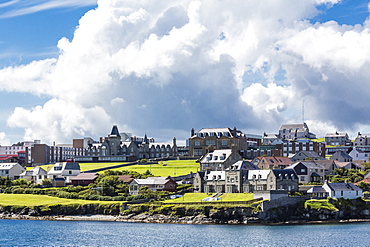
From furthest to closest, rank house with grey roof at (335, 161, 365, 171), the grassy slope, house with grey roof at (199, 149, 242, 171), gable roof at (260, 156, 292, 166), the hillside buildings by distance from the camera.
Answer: the hillside buildings
the grassy slope
house with grey roof at (335, 161, 365, 171)
gable roof at (260, 156, 292, 166)
house with grey roof at (199, 149, 242, 171)

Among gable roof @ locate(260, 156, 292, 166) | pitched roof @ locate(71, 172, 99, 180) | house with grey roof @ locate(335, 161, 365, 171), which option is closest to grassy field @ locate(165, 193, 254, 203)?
gable roof @ locate(260, 156, 292, 166)

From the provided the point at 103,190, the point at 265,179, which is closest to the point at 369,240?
the point at 265,179

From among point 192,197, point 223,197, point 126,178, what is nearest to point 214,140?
point 126,178

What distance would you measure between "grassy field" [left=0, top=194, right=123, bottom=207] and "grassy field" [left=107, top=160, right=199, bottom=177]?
2803 centimetres

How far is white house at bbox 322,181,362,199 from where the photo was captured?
9662cm

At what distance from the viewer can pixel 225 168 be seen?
126062 mm

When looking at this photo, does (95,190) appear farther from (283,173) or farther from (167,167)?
(283,173)

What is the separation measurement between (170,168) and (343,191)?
5451 cm

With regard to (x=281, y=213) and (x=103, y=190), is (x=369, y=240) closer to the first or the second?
(x=281, y=213)

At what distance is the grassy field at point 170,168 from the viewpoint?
446ft

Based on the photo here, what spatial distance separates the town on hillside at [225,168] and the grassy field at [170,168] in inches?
35.7

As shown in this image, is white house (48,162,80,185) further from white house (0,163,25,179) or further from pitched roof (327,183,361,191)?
pitched roof (327,183,361,191)

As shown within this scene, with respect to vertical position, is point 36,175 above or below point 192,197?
Answer: above

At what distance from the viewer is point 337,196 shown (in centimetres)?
9650
